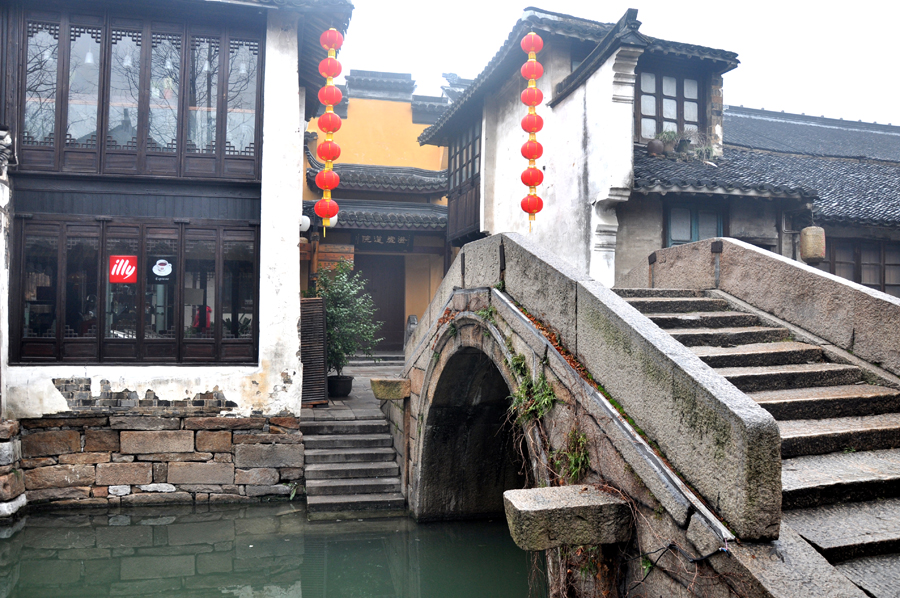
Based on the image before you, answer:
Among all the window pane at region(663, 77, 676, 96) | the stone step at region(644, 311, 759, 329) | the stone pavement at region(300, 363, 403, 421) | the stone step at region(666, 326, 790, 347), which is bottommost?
the stone pavement at region(300, 363, 403, 421)

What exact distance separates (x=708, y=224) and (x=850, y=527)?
717cm

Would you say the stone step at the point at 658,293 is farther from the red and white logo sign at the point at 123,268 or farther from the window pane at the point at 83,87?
the window pane at the point at 83,87

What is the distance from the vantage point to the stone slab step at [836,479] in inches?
118

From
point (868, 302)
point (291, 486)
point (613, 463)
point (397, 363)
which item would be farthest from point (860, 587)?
point (397, 363)

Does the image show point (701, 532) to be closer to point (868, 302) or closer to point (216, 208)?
point (868, 302)

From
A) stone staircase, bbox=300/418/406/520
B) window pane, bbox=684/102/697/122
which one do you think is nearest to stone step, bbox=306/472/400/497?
stone staircase, bbox=300/418/406/520

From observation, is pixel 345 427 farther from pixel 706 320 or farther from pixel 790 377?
pixel 790 377

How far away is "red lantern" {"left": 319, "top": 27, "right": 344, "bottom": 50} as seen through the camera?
7.93 meters

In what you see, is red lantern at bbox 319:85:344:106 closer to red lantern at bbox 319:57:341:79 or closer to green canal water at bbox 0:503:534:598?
red lantern at bbox 319:57:341:79

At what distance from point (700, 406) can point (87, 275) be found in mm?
7662

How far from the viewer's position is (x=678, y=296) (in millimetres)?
5781

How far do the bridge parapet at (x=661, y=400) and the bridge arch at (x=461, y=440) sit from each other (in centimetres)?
214

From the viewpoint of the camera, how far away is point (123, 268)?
26.7ft

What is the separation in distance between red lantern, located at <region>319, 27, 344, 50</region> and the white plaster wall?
63 centimetres
